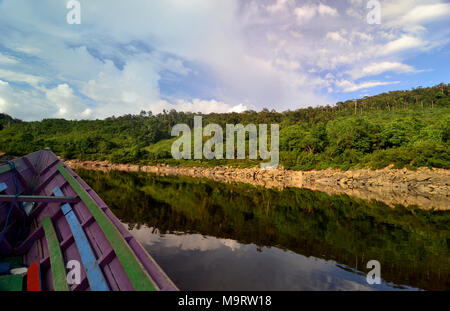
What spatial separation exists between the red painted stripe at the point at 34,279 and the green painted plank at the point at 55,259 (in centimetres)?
23

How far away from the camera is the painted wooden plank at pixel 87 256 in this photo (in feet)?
11.2

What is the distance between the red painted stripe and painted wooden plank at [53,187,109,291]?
703 millimetres

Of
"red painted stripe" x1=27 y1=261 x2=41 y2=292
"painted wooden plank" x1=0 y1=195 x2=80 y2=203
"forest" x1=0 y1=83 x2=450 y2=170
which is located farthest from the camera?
"forest" x1=0 y1=83 x2=450 y2=170

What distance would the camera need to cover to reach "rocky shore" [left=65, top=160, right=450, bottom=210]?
75.2 ft

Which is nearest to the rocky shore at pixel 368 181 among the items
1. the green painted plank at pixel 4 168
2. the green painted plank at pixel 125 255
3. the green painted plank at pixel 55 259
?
the green painted plank at pixel 125 255

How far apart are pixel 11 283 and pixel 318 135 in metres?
52.6

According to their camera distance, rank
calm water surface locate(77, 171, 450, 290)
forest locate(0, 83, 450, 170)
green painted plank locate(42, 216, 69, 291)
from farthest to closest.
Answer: forest locate(0, 83, 450, 170) < calm water surface locate(77, 171, 450, 290) < green painted plank locate(42, 216, 69, 291)

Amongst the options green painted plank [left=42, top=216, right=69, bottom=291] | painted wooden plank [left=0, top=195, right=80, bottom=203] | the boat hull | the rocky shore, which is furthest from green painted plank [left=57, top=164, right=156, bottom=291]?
the rocky shore

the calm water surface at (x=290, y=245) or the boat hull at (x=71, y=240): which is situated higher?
the boat hull at (x=71, y=240)

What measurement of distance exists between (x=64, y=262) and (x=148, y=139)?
105m

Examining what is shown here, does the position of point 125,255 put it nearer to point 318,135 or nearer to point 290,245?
point 290,245

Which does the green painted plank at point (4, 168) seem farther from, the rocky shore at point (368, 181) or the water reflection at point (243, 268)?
the rocky shore at point (368, 181)

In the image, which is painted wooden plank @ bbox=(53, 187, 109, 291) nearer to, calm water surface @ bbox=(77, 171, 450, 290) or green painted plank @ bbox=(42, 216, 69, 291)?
green painted plank @ bbox=(42, 216, 69, 291)

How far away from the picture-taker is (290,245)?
388 inches
